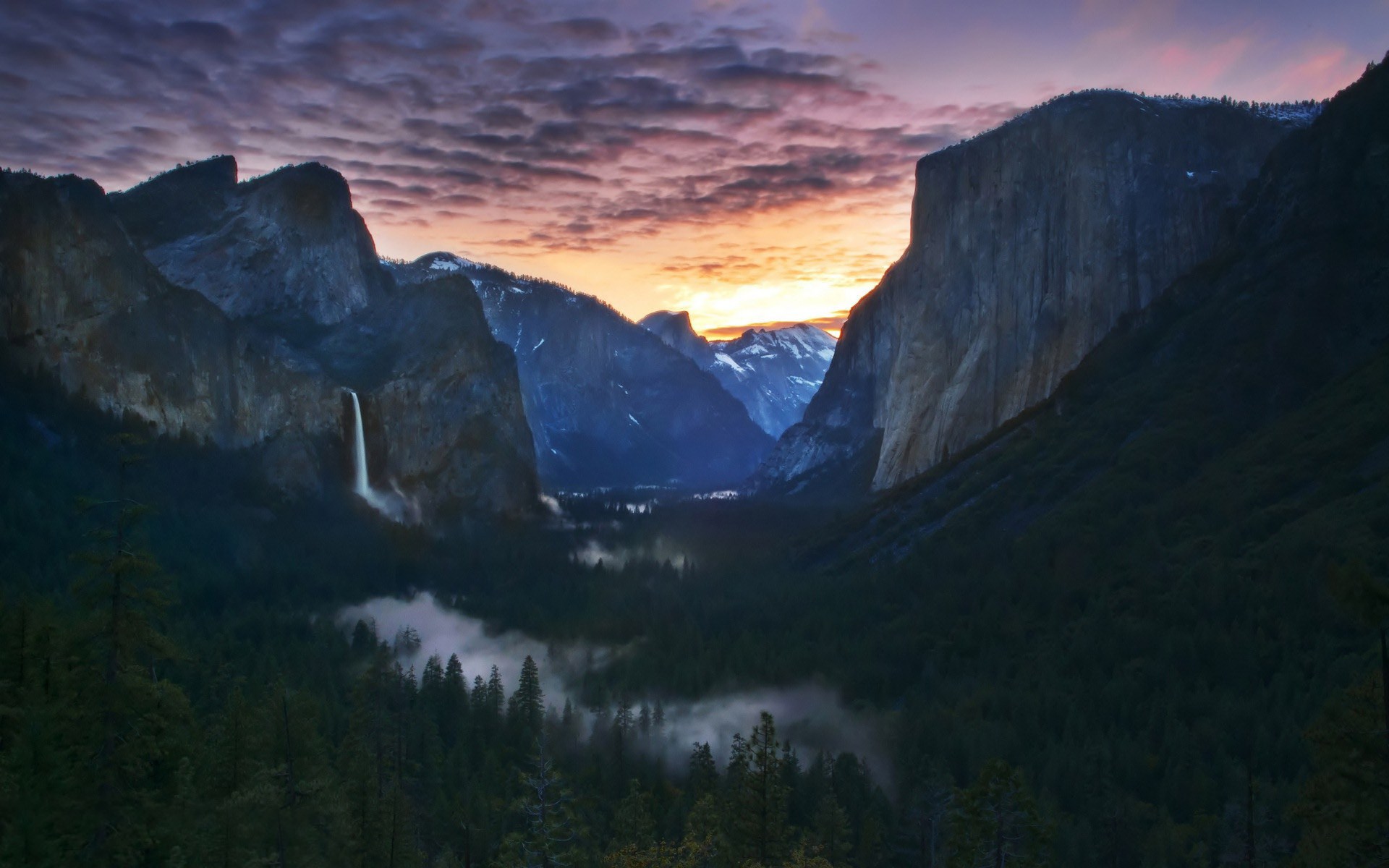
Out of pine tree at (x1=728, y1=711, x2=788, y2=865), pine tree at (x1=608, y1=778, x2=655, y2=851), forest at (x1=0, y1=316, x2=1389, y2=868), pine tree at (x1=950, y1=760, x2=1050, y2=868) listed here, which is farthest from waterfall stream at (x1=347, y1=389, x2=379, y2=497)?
pine tree at (x1=950, y1=760, x2=1050, y2=868)

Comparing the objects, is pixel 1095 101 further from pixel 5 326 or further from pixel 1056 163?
pixel 5 326

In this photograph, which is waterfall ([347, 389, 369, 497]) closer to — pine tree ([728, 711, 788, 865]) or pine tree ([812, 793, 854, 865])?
pine tree ([812, 793, 854, 865])

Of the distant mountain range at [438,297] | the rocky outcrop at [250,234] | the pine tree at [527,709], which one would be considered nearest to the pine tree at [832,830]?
the pine tree at [527,709]

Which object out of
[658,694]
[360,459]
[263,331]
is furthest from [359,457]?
[658,694]

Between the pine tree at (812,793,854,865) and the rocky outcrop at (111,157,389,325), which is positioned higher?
the rocky outcrop at (111,157,389,325)

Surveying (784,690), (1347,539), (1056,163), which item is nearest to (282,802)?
(784,690)

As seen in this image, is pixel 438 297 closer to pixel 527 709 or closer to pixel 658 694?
pixel 658 694
